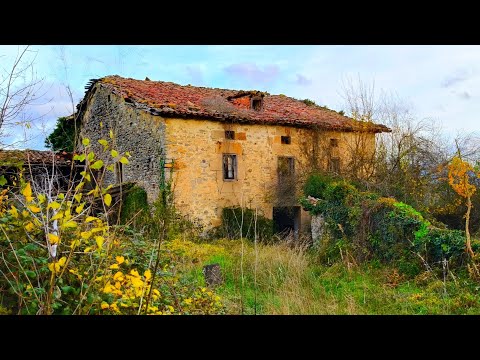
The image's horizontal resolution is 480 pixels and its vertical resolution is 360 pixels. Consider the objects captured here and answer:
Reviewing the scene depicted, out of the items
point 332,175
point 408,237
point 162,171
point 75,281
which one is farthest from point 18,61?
point 332,175

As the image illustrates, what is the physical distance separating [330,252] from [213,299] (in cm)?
624

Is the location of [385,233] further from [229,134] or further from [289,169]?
[289,169]

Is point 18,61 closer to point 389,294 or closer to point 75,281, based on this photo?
point 75,281

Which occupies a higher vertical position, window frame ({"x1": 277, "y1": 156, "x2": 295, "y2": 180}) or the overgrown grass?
window frame ({"x1": 277, "y1": 156, "x2": 295, "y2": 180})

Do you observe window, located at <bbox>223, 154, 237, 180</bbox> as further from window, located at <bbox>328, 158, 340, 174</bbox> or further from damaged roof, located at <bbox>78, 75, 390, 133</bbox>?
window, located at <bbox>328, 158, 340, 174</bbox>

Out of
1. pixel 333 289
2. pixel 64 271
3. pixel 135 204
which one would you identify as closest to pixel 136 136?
pixel 135 204

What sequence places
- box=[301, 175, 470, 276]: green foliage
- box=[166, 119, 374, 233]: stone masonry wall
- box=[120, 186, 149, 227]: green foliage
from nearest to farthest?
box=[301, 175, 470, 276]: green foliage, box=[166, 119, 374, 233]: stone masonry wall, box=[120, 186, 149, 227]: green foliage

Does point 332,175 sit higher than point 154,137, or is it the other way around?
point 154,137

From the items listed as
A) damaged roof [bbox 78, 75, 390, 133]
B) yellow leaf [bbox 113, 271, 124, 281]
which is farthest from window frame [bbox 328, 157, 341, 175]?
Result: yellow leaf [bbox 113, 271, 124, 281]

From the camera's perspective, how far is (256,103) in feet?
58.9

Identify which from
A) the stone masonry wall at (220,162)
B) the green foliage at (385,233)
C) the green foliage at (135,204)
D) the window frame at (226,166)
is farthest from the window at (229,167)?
the green foliage at (385,233)

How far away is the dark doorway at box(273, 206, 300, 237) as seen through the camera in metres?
17.4

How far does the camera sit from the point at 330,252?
Answer: 35.9ft

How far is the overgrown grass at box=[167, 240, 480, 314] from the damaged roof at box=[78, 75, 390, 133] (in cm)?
708
